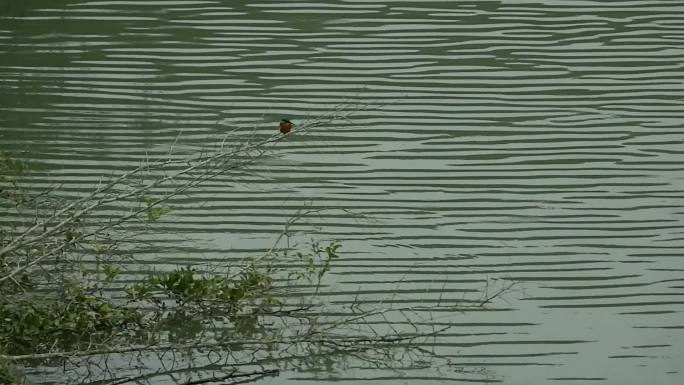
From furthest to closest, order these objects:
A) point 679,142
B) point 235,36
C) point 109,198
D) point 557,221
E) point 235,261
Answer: point 235,36 → point 679,142 → point 557,221 → point 235,261 → point 109,198

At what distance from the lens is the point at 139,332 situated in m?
6.41

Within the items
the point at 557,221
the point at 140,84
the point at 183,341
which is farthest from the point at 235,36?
the point at 183,341

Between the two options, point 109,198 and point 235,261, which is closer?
point 109,198

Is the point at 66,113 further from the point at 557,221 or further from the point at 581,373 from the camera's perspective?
the point at 581,373

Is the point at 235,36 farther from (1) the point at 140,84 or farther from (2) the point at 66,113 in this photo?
(2) the point at 66,113

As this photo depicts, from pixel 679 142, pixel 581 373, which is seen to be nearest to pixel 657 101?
pixel 679 142

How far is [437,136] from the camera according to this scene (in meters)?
9.26

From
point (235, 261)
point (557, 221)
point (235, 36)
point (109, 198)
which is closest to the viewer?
point (109, 198)

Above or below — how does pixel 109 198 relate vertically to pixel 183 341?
above

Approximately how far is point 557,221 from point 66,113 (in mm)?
3359

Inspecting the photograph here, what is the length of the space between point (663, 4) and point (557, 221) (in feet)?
16.5

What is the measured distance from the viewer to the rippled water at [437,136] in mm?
7012

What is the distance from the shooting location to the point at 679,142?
30.1 ft

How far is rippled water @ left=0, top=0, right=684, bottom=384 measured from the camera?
701 centimetres
